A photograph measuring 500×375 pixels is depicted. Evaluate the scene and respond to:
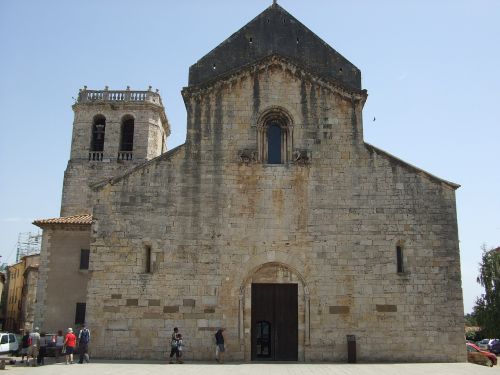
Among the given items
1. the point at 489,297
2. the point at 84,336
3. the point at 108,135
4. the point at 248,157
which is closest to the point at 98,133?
the point at 108,135

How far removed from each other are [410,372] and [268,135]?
9.61 meters

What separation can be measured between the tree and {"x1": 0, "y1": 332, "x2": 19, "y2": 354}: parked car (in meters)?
32.0

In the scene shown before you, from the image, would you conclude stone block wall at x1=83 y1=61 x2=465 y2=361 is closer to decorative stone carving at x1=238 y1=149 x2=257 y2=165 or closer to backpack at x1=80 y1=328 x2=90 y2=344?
decorative stone carving at x1=238 y1=149 x2=257 y2=165

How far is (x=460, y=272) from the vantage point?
1845 cm

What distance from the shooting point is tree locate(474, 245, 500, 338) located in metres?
38.7

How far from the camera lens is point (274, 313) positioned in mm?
18297

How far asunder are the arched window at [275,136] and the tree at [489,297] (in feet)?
89.5

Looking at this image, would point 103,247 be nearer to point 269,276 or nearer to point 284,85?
point 269,276

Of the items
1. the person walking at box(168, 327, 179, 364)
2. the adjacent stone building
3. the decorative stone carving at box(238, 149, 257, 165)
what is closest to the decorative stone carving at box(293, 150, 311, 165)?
the decorative stone carving at box(238, 149, 257, 165)

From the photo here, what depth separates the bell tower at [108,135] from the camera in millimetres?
34562

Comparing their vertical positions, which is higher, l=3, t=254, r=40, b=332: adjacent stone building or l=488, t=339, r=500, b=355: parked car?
l=3, t=254, r=40, b=332: adjacent stone building

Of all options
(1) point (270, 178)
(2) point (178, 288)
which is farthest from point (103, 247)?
(1) point (270, 178)

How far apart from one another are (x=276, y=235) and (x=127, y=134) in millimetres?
21241

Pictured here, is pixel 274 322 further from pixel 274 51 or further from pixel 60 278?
pixel 60 278
